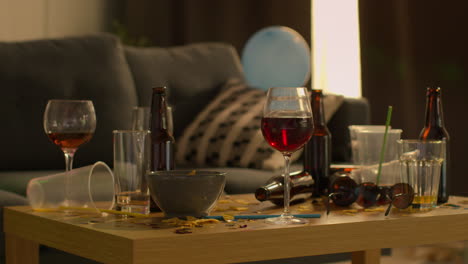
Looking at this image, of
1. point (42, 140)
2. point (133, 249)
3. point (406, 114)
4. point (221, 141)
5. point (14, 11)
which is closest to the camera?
point (133, 249)

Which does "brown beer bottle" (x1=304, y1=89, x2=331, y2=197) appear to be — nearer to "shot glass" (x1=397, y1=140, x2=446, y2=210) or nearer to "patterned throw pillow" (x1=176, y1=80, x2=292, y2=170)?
"shot glass" (x1=397, y1=140, x2=446, y2=210)

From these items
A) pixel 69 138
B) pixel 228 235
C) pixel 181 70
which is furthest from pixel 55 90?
pixel 228 235

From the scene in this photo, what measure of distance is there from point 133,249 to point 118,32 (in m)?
4.39

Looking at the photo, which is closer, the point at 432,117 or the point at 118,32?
the point at 432,117

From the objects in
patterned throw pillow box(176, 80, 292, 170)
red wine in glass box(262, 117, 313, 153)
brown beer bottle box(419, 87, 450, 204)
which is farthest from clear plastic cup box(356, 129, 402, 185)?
→ patterned throw pillow box(176, 80, 292, 170)

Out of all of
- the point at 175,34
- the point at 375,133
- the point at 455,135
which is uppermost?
the point at 175,34

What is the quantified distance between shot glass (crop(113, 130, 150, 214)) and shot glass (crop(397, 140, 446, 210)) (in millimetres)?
554

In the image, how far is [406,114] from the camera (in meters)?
3.80

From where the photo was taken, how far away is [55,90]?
283 cm

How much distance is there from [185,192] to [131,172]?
20 centimetres

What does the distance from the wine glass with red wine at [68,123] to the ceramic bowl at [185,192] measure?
329 millimetres

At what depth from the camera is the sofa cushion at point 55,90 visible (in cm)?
275

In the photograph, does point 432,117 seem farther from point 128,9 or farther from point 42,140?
point 128,9

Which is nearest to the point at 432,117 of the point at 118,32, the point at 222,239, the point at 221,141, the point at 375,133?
the point at 375,133
